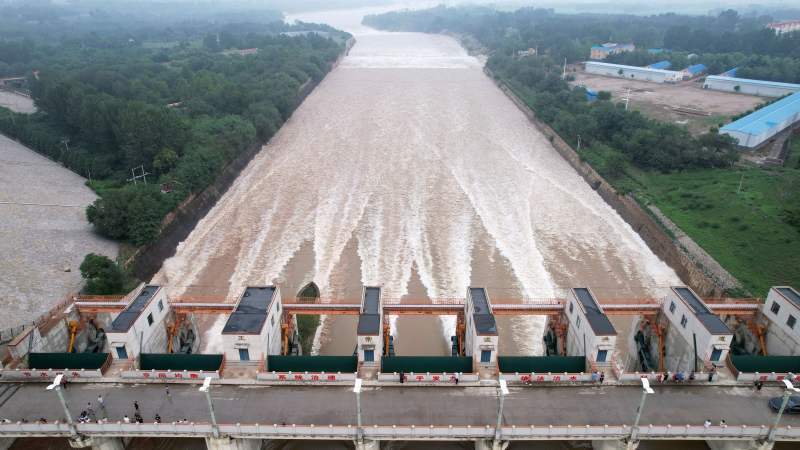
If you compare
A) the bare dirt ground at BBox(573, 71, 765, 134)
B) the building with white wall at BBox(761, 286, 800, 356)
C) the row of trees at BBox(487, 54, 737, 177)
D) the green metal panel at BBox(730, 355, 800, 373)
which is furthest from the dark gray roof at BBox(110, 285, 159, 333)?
the bare dirt ground at BBox(573, 71, 765, 134)

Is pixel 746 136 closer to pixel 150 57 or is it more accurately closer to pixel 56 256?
pixel 56 256

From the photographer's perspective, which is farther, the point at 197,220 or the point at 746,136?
the point at 746,136

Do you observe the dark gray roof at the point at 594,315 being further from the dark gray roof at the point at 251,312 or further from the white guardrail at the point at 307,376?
the dark gray roof at the point at 251,312

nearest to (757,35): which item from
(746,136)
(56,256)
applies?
(746,136)

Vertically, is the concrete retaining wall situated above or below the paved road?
below

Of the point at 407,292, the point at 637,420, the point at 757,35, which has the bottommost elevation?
the point at 407,292

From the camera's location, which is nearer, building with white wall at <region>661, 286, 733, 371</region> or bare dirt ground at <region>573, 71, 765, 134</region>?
building with white wall at <region>661, 286, 733, 371</region>

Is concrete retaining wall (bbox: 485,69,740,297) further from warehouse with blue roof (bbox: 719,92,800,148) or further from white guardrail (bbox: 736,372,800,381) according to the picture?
warehouse with blue roof (bbox: 719,92,800,148)
